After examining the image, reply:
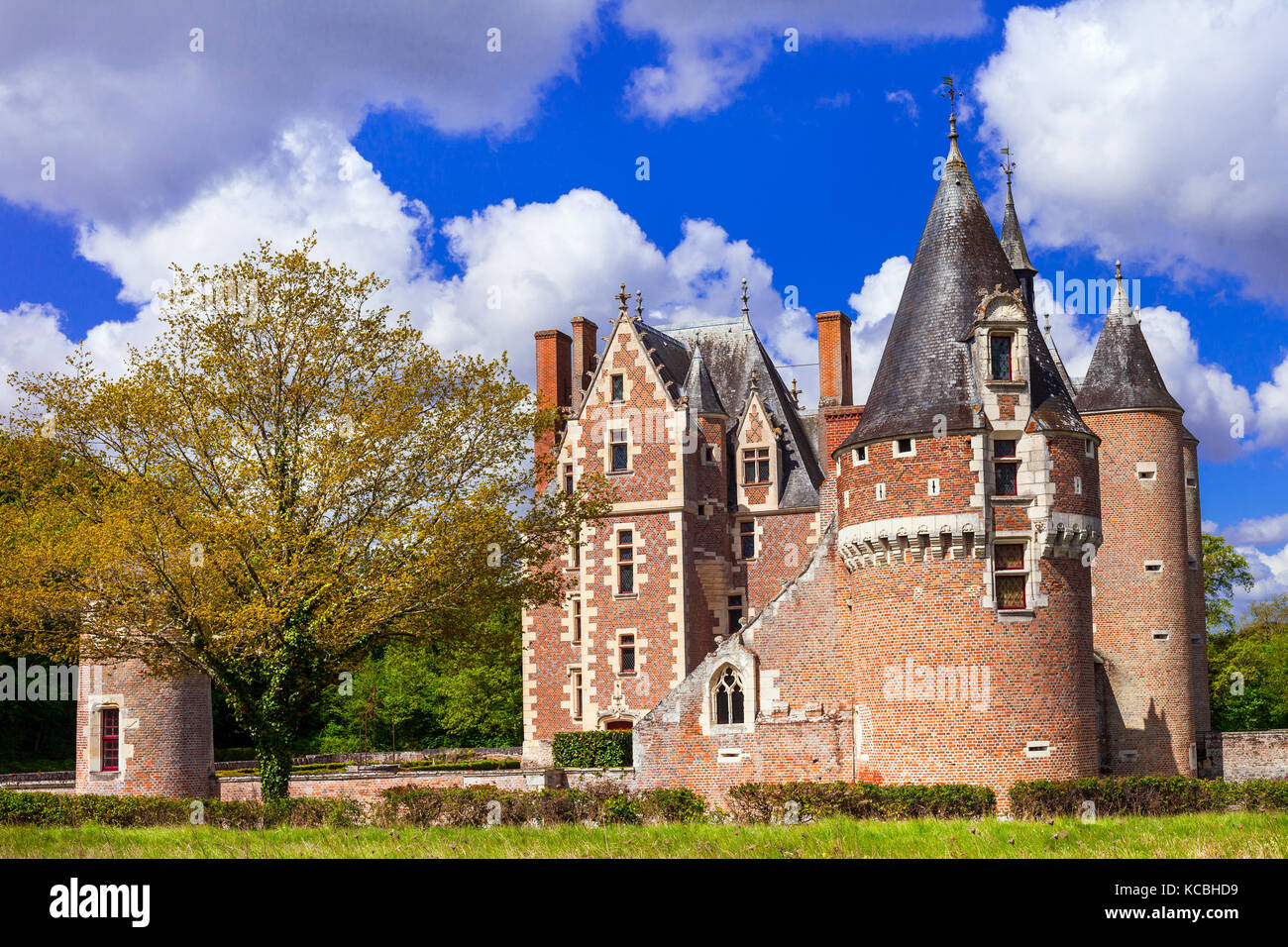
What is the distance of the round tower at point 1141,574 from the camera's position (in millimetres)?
34000

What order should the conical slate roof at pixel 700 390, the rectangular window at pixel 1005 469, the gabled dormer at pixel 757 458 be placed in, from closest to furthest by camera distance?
the rectangular window at pixel 1005 469, the gabled dormer at pixel 757 458, the conical slate roof at pixel 700 390

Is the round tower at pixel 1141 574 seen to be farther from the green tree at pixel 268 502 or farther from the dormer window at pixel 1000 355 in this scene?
the green tree at pixel 268 502

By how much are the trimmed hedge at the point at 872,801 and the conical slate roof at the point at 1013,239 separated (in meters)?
19.0

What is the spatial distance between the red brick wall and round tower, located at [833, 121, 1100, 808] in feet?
26.9

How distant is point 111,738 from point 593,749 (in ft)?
41.9

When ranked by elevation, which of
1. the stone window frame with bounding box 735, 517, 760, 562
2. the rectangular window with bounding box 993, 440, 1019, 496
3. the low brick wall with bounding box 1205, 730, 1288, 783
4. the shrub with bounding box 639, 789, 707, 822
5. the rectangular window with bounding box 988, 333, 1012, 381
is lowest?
the low brick wall with bounding box 1205, 730, 1288, 783

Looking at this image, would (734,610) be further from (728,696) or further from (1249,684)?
(1249,684)

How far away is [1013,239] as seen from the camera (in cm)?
3922

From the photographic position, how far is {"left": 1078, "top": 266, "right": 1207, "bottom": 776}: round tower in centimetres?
3400

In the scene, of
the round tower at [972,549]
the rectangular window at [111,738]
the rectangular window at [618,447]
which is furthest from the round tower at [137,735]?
the round tower at [972,549]

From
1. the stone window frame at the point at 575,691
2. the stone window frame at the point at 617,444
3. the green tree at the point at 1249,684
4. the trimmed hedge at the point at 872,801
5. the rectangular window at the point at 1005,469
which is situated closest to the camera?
the trimmed hedge at the point at 872,801

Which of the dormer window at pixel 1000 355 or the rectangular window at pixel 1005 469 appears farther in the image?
the dormer window at pixel 1000 355

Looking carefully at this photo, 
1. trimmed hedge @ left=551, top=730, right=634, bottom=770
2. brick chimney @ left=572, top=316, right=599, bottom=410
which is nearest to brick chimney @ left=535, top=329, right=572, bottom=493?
brick chimney @ left=572, top=316, right=599, bottom=410

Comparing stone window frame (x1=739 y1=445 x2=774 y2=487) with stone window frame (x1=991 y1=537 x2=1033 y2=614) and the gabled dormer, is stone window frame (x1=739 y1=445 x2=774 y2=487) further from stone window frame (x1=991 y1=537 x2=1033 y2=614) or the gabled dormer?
stone window frame (x1=991 y1=537 x2=1033 y2=614)
